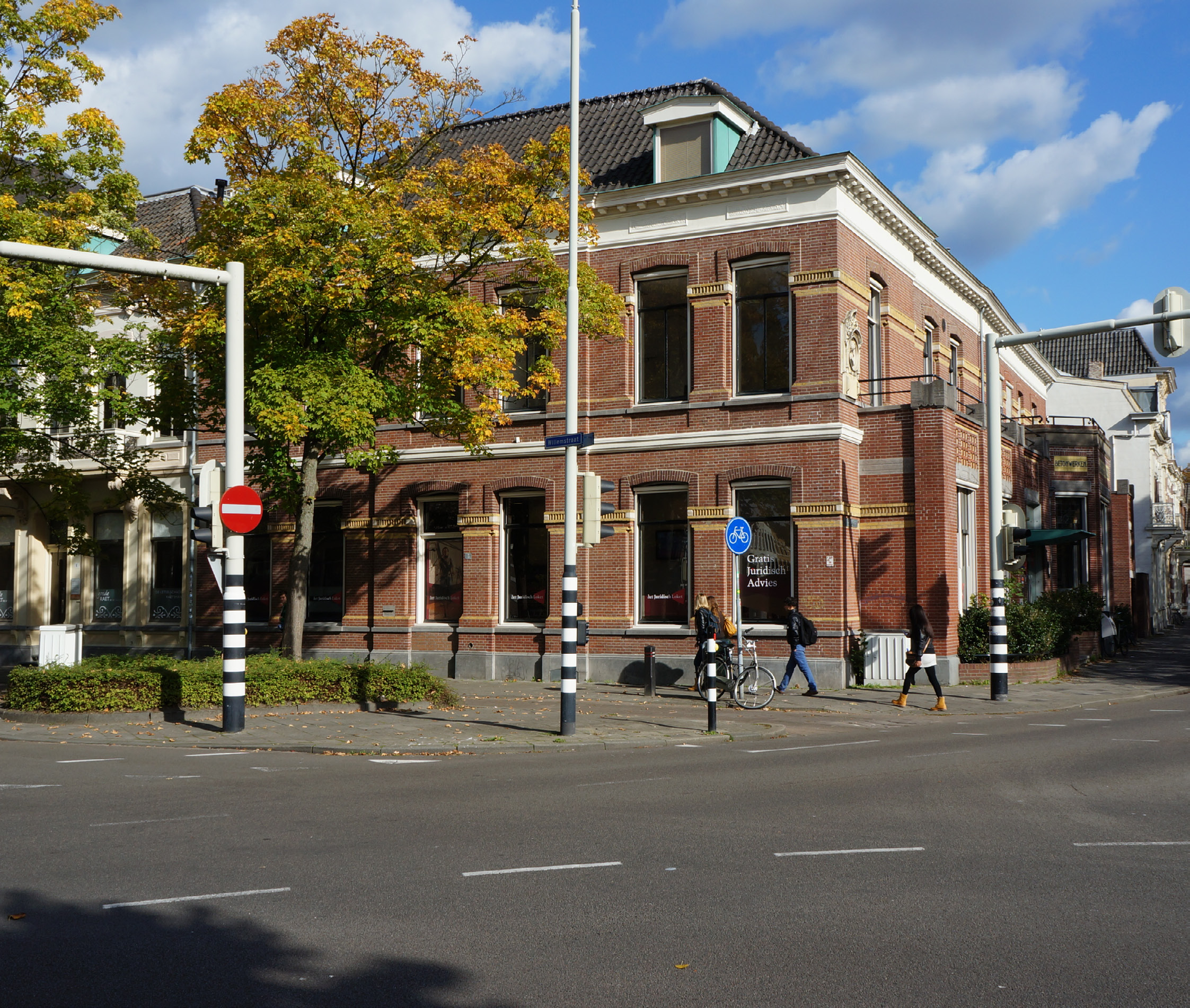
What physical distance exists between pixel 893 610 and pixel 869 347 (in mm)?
5678

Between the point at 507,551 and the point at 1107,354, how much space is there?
53.1 metres

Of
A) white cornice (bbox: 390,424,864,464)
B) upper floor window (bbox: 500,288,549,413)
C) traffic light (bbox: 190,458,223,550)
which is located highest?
upper floor window (bbox: 500,288,549,413)

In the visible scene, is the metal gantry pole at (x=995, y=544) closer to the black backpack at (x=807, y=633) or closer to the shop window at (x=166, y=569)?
the black backpack at (x=807, y=633)

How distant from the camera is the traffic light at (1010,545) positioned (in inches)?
798

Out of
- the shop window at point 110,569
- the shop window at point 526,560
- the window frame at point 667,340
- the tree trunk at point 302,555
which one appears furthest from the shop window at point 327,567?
the window frame at point 667,340

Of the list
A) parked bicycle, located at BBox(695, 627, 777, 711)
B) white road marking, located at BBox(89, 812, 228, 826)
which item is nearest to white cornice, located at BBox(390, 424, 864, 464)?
parked bicycle, located at BBox(695, 627, 777, 711)

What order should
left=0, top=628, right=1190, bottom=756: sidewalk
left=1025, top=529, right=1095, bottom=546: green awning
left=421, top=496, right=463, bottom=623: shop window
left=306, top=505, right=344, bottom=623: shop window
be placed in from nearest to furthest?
left=0, top=628, right=1190, bottom=756: sidewalk < left=421, top=496, right=463, bottom=623: shop window < left=306, top=505, right=344, bottom=623: shop window < left=1025, top=529, right=1095, bottom=546: green awning

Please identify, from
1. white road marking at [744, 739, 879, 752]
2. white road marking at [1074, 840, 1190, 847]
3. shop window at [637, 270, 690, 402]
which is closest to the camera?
white road marking at [1074, 840, 1190, 847]

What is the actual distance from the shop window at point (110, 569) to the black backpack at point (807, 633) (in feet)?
59.0

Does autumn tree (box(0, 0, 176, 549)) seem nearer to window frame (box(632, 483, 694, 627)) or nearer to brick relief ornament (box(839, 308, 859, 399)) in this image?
window frame (box(632, 483, 694, 627))

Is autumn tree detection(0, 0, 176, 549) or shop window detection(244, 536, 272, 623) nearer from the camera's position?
autumn tree detection(0, 0, 176, 549)

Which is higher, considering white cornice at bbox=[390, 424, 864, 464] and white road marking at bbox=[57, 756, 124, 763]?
white cornice at bbox=[390, 424, 864, 464]

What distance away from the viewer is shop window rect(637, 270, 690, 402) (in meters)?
23.8

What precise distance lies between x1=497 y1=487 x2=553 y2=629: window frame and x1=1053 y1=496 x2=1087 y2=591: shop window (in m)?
17.4
